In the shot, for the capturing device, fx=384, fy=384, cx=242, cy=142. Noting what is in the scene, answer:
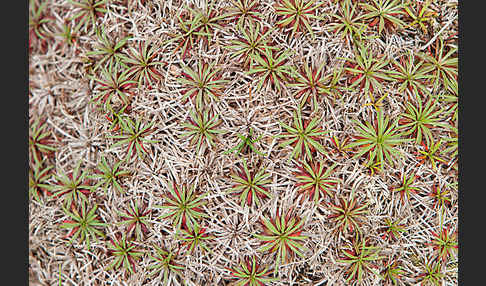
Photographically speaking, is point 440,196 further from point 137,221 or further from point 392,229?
point 137,221

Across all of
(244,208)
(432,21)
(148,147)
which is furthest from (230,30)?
(432,21)

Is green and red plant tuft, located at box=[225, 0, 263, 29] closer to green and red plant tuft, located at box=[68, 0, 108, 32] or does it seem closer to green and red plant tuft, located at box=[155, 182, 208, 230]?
green and red plant tuft, located at box=[68, 0, 108, 32]

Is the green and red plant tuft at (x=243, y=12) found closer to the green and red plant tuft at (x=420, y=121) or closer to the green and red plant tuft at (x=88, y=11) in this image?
the green and red plant tuft at (x=88, y=11)

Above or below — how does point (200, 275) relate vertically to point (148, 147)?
below

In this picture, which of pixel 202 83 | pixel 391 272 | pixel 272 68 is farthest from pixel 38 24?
pixel 391 272

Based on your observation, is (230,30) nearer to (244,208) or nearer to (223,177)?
(223,177)
